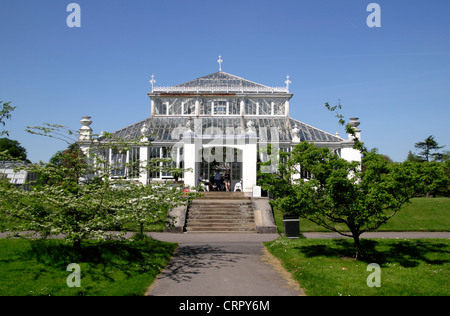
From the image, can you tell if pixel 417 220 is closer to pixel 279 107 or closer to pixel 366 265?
pixel 366 265

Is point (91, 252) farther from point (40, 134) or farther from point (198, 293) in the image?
point (198, 293)

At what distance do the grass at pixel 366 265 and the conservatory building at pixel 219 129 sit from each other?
9758mm

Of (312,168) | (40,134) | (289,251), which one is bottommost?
(289,251)

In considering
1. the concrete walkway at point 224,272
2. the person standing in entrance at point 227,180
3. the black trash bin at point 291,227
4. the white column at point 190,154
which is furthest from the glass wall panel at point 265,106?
the concrete walkway at point 224,272

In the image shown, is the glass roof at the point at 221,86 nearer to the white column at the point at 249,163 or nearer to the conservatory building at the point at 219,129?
the conservatory building at the point at 219,129

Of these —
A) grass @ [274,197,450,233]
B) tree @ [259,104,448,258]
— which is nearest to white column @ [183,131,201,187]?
grass @ [274,197,450,233]

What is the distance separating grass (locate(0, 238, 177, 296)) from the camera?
685cm

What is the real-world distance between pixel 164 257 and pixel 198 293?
132 inches

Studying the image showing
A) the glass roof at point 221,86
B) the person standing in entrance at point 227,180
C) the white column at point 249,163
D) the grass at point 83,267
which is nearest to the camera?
the grass at point 83,267

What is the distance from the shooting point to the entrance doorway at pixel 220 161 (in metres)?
23.7

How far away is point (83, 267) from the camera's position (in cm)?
827

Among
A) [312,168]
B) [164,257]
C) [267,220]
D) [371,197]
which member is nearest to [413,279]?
[371,197]

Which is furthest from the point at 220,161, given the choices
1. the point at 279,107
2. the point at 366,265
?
the point at 366,265

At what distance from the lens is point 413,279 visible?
777cm
